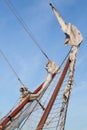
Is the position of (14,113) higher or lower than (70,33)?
lower

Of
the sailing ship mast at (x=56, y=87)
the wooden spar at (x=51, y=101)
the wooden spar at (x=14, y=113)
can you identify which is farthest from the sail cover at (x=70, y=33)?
the wooden spar at (x=14, y=113)

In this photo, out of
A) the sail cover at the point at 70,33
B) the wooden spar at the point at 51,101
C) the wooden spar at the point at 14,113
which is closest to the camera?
the wooden spar at the point at 51,101

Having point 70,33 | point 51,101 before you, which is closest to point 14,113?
point 51,101

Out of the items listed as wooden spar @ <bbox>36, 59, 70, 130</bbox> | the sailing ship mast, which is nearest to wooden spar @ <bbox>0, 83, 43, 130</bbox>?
the sailing ship mast

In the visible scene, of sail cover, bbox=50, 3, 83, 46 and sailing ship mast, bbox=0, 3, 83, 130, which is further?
sail cover, bbox=50, 3, 83, 46

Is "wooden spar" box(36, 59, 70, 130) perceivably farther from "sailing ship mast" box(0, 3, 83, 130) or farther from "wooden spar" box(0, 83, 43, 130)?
"wooden spar" box(0, 83, 43, 130)

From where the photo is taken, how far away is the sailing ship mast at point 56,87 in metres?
26.6

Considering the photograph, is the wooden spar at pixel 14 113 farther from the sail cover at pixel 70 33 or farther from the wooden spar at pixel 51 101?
the sail cover at pixel 70 33

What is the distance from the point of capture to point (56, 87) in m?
27.2

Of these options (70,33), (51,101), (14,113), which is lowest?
(51,101)

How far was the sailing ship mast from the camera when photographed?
87.1 ft

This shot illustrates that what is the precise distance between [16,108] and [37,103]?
177cm

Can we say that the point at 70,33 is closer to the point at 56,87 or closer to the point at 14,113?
the point at 56,87

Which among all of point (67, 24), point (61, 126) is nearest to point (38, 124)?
point (61, 126)
